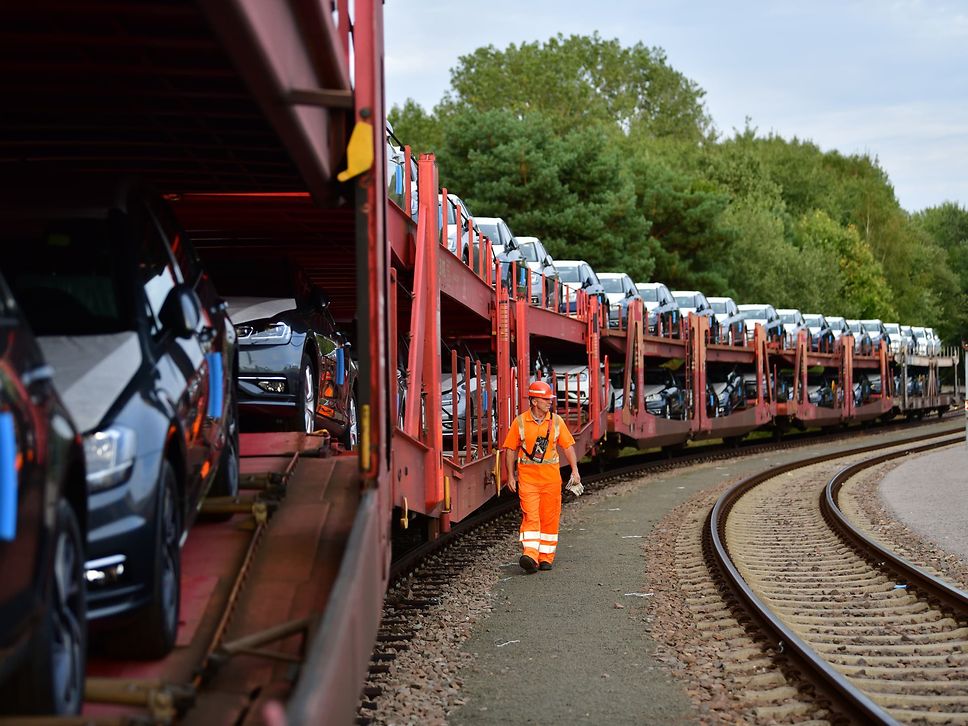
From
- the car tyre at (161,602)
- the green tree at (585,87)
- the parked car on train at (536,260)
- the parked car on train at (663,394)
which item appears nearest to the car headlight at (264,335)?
the car tyre at (161,602)

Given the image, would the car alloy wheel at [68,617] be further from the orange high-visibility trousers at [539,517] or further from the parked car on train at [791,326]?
the parked car on train at [791,326]

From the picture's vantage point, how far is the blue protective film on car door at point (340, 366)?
10.8 meters

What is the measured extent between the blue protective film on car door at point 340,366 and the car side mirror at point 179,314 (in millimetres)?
5922

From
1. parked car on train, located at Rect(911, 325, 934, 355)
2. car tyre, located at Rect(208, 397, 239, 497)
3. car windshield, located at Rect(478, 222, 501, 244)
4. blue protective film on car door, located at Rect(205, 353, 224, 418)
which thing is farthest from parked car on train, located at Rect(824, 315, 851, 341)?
blue protective film on car door, located at Rect(205, 353, 224, 418)

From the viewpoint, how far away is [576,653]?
878 centimetres

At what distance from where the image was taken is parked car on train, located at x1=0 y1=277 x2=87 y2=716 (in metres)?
2.90

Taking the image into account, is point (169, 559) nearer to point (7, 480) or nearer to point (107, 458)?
point (107, 458)

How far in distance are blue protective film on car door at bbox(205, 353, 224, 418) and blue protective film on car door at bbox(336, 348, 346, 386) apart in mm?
5266

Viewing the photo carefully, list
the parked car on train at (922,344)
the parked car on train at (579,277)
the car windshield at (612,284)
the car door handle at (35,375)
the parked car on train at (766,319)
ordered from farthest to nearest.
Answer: the parked car on train at (922,344), the parked car on train at (766,319), the car windshield at (612,284), the parked car on train at (579,277), the car door handle at (35,375)

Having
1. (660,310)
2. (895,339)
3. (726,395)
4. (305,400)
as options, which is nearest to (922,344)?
(895,339)

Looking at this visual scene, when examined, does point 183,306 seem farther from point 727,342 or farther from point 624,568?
point 727,342

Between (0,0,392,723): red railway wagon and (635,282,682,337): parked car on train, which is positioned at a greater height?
(635,282,682,337): parked car on train

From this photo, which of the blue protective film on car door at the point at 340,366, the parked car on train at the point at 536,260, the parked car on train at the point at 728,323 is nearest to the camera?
the blue protective film on car door at the point at 340,366

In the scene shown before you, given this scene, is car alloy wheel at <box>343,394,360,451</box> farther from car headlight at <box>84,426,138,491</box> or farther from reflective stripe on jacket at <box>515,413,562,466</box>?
car headlight at <box>84,426,138,491</box>
